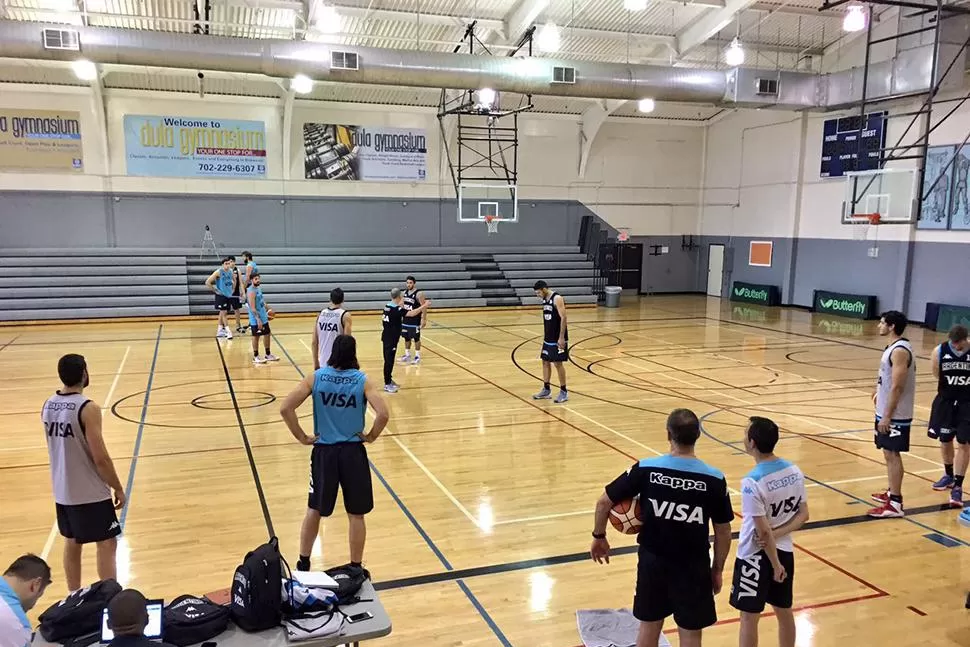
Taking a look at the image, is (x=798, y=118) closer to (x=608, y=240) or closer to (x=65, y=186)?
(x=608, y=240)

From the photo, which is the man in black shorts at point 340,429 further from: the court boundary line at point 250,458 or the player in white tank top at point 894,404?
the player in white tank top at point 894,404

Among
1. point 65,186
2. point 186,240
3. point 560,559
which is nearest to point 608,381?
point 560,559

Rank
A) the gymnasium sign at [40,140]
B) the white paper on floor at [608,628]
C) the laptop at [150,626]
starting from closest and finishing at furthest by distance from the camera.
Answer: the laptop at [150,626] < the white paper on floor at [608,628] < the gymnasium sign at [40,140]

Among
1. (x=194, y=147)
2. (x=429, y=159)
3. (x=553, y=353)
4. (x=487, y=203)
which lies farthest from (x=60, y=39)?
(x=487, y=203)

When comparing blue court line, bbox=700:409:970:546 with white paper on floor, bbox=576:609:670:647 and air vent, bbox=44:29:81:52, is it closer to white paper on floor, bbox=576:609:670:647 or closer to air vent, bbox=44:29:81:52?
white paper on floor, bbox=576:609:670:647

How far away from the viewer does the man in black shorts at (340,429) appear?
443 cm

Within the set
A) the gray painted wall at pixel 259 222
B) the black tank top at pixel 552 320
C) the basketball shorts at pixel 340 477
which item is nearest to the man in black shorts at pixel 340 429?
the basketball shorts at pixel 340 477

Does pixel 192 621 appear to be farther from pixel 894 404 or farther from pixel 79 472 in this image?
pixel 894 404

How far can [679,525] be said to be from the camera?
3.15 meters

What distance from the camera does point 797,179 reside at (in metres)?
22.4

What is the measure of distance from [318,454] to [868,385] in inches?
400

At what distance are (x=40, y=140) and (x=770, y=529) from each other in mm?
22720

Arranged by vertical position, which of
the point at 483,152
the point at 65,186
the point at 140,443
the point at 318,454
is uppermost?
the point at 483,152

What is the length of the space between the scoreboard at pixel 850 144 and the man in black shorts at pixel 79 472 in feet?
63.8
